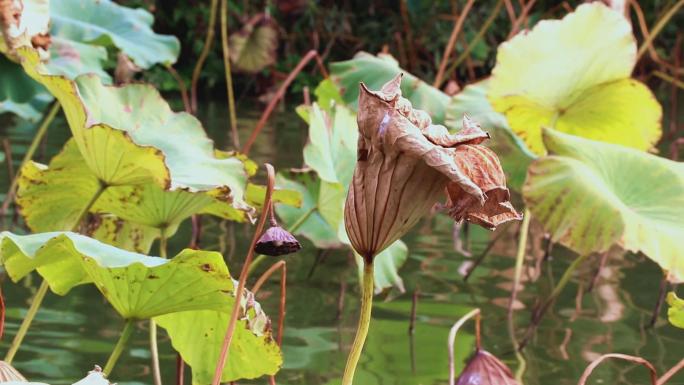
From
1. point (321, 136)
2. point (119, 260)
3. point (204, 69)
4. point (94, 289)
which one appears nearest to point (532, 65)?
point (321, 136)

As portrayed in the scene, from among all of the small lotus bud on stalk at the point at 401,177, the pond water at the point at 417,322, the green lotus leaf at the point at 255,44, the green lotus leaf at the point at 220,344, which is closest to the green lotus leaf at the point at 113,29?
the pond water at the point at 417,322

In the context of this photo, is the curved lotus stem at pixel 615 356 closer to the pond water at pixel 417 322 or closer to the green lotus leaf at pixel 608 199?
the green lotus leaf at pixel 608 199

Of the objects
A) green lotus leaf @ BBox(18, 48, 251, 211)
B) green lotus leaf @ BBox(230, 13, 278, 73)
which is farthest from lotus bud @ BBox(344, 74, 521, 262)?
green lotus leaf @ BBox(230, 13, 278, 73)

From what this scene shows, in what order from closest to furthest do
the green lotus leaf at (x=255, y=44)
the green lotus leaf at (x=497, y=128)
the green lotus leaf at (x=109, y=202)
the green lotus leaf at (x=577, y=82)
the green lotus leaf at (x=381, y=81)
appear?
the green lotus leaf at (x=109, y=202) → the green lotus leaf at (x=577, y=82) → the green lotus leaf at (x=497, y=128) → the green lotus leaf at (x=381, y=81) → the green lotus leaf at (x=255, y=44)

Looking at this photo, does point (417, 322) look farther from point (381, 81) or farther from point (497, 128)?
point (381, 81)

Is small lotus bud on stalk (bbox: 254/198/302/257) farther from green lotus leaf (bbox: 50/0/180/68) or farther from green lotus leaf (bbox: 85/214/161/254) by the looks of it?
green lotus leaf (bbox: 50/0/180/68)

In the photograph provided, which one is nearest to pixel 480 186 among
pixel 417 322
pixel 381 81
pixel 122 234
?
pixel 122 234

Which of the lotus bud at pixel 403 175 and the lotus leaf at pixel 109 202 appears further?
the lotus leaf at pixel 109 202
